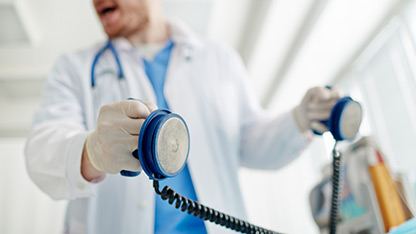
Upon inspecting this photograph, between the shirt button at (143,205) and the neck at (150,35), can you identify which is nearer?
the shirt button at (143,205)

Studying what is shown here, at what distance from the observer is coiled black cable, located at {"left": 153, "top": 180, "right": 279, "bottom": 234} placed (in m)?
0.62

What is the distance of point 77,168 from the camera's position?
0.72 m

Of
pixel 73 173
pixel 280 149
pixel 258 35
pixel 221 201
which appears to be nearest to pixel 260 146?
pixel 280 149

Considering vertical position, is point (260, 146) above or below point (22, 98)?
below

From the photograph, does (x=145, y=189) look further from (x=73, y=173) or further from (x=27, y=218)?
(x=27, y=218)

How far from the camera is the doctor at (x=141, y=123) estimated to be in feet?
2.39

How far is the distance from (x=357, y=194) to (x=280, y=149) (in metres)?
0.39

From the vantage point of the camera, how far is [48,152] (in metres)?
0.78

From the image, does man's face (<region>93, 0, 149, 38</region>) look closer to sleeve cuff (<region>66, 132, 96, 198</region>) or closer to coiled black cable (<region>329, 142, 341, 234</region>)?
sleeve cuff (<region>66, 132, 96, 198</region>)

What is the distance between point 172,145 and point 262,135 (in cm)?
65

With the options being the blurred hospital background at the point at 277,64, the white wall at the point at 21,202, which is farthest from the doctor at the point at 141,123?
the white wall at the point at 21,202

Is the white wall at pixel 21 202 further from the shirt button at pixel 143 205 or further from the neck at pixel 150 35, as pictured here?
the shirt button at pixel 143 205

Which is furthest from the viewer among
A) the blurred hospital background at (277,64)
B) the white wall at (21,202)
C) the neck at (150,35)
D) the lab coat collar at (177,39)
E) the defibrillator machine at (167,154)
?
the white wall at (21,202)

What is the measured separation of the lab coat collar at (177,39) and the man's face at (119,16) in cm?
4
